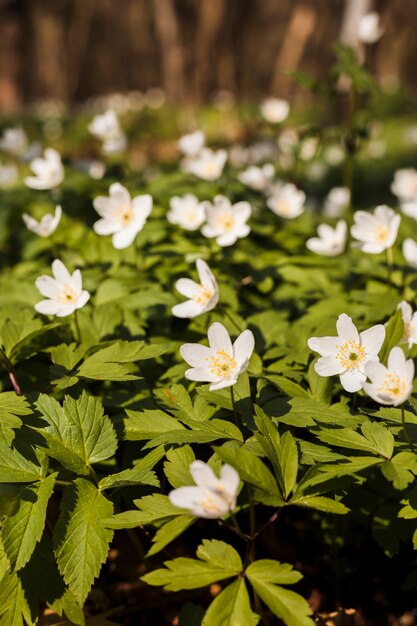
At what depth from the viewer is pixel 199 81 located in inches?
704

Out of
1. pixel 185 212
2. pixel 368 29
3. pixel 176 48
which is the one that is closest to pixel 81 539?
pixel 185 212

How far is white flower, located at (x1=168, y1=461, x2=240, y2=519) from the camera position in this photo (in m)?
1.36

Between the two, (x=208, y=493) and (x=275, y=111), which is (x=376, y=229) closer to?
(x=208, y=493)

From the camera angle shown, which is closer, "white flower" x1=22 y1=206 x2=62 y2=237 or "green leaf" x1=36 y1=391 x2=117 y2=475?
"green leaf" x1=36 y1=391 x2=117 y2=475

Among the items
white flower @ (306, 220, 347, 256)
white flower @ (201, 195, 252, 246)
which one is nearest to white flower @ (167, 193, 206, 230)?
white flower @ (201, 195, 252, 246)

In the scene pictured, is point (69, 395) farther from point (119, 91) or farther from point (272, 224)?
point (119, 91)

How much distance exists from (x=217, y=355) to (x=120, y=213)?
1.08m

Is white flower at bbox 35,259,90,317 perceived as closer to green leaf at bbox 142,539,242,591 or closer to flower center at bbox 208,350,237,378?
flower center at bbox 208,350,237,378

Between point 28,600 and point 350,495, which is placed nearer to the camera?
point 28,600

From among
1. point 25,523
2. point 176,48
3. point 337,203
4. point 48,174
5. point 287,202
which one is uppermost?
point 48,174

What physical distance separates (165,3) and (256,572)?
18.4m

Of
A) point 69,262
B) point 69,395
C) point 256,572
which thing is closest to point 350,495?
point 256,572

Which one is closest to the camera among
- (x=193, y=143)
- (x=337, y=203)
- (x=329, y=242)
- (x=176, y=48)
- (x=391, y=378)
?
(x=391, y=378)

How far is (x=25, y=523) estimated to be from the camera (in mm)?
1605
